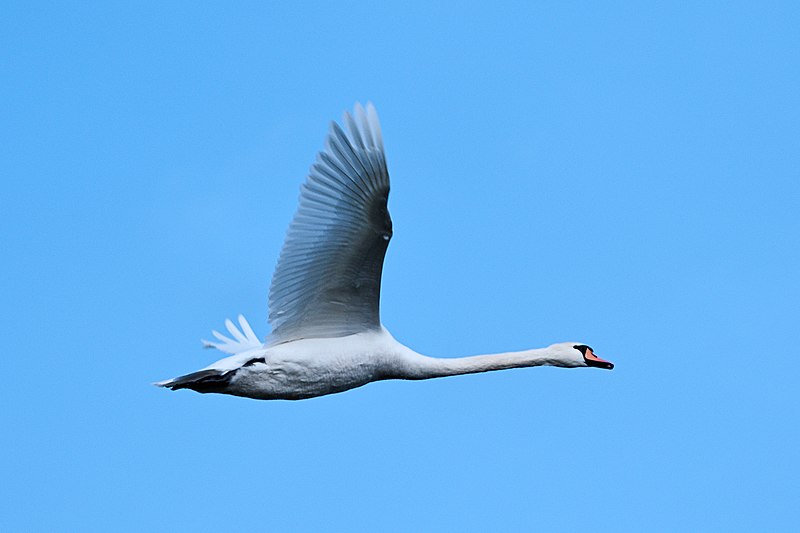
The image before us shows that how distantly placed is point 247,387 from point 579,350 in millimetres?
4180

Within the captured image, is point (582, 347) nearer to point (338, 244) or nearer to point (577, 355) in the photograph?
point (577, 355)

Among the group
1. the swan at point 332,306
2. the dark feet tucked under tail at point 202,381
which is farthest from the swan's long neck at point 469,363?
the dark feet tucked under tail at point 202,381

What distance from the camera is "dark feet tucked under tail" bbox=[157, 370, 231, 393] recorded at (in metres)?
12.4

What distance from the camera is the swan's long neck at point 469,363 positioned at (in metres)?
13.6

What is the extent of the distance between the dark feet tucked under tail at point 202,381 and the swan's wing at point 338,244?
2.80 feet

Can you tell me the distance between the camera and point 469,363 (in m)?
13.9

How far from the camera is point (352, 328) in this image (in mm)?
13195

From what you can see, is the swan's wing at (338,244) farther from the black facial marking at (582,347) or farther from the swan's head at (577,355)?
the black facial marking at (582,347)

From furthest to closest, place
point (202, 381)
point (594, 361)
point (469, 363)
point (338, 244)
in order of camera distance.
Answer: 1. point (594, 361)
2. point (469, 363)
3. point (202, 381)
4. point (338, 244)

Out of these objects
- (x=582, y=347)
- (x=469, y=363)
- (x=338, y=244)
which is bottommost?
(x=469, y=363)

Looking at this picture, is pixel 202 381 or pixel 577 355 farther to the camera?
pixel 577 355

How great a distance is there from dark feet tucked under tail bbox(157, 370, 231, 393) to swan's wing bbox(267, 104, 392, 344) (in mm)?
854

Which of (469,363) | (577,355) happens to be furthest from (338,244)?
(577,355)

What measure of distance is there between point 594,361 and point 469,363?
1.58 m
